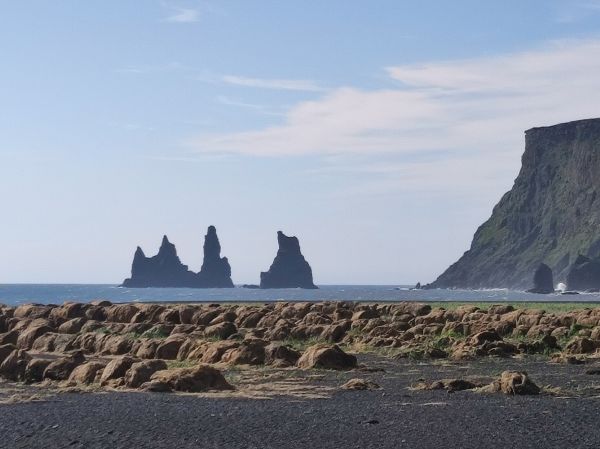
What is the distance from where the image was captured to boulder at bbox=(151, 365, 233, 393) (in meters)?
30.2

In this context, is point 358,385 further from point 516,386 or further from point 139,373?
point 139,373

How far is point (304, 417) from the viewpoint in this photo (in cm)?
2455

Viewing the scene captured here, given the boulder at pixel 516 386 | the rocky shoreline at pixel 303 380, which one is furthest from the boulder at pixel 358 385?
the boulder at pixel 516 386

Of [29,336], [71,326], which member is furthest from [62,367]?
[71,326]

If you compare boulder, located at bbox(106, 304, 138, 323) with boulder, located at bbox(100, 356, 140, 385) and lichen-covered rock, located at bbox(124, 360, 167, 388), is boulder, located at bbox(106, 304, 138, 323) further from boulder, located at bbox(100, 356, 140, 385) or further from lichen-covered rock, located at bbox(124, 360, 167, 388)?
lichen-covered rock, located at bbox(124, 360, 167, 388)

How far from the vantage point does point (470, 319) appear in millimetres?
59188

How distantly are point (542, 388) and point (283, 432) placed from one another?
420 inches

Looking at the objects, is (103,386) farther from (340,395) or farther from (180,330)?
(180,330)

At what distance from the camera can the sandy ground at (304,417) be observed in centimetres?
2142

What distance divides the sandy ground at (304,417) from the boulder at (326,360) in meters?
3.42

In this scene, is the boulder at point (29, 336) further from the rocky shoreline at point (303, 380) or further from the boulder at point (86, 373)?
the boulder at point (86, 373)

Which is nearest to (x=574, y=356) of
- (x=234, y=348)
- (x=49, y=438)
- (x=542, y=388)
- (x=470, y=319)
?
(x=542, y=388)

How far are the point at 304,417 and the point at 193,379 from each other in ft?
22.7

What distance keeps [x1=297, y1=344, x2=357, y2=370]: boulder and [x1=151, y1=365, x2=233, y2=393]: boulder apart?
6.19m
